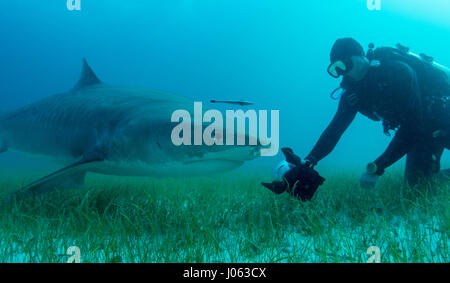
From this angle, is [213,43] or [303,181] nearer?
[303,181]

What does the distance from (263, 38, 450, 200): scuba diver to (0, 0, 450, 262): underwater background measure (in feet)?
2.76

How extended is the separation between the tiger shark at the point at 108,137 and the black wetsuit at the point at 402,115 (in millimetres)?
1824

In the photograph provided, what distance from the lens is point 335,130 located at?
4.57 metres

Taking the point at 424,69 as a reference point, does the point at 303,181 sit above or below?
below

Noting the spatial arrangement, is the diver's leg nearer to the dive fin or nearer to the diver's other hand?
the diver's other hand

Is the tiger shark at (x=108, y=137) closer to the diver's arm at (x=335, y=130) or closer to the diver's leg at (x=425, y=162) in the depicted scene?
the diver's arm at (x=335, y=130)

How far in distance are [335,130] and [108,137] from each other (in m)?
3.46

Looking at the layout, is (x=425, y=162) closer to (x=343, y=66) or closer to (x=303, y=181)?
(x=343, y=66)

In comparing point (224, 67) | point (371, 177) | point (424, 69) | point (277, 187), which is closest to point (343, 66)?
point (424, 69)

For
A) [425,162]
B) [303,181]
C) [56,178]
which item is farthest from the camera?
[425,162]

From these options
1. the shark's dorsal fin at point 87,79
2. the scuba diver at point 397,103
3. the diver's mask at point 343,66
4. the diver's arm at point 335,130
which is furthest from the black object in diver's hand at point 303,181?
the shark's dorsal fin at point 87,79

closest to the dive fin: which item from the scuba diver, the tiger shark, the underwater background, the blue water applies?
the underwater background

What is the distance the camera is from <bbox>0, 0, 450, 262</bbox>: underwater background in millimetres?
2270
